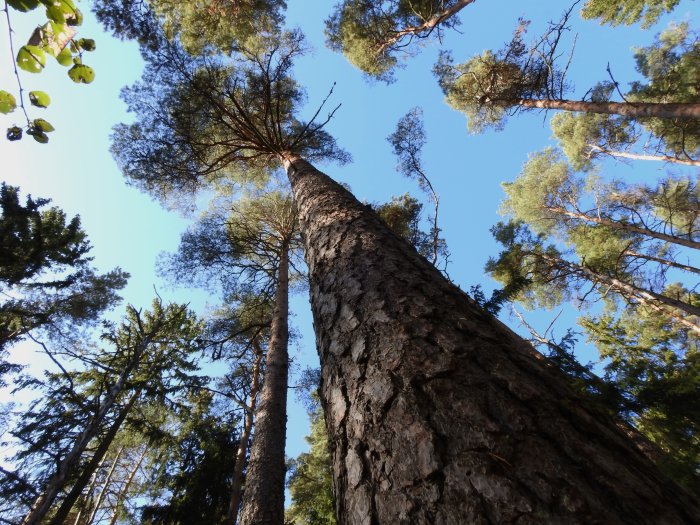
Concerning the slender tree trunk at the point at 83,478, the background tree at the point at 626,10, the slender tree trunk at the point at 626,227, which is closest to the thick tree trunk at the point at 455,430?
the slender tree trunk at the point at 83,478

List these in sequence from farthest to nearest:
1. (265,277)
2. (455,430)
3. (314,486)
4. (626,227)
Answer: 1. (626,227)
2. (314,486)
3. (265,277)
4. (455,430)

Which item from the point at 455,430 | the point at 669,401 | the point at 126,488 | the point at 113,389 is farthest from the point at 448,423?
the point at 126,488

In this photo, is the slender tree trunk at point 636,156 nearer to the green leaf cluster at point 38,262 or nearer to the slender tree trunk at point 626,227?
the slender tree trunk at point 626,227

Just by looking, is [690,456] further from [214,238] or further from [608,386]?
[214,238]

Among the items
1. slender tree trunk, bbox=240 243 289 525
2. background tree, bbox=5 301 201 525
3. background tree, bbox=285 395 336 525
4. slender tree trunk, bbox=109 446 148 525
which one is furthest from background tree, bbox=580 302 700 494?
slender tree trunk, bbox=109 446 148 525

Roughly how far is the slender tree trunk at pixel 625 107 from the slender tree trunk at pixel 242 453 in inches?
365

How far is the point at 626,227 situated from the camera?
11.7 m

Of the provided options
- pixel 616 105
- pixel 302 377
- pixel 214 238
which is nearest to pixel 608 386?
pixel 616 105

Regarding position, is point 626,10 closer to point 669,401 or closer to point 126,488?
point 669,401

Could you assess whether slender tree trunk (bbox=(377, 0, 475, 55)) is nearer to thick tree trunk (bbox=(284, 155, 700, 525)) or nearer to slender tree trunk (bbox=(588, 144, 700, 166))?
slender tree trunk (bbox=(588, 144, 700, 166))

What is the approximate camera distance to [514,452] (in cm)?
74

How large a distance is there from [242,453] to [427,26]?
1218 centimetres

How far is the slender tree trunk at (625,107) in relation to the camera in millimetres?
6324

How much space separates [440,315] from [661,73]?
650 inches
